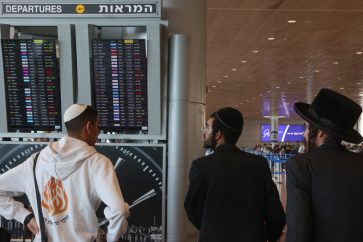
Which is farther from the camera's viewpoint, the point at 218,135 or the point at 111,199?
the point at 218,135

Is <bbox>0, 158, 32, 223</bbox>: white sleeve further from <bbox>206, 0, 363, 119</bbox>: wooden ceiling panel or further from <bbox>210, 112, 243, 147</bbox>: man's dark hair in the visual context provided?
<bbox>206, 0, 363, 119</bbox>: wooden ceiling panel

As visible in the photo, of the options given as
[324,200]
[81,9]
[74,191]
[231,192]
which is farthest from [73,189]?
[81,9]

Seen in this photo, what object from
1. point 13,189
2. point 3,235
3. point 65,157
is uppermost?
point 65,157

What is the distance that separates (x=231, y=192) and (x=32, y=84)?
7.17ft

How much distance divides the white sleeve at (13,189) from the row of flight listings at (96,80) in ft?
5.13

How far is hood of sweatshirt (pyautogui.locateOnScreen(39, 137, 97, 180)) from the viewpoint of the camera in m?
2.70

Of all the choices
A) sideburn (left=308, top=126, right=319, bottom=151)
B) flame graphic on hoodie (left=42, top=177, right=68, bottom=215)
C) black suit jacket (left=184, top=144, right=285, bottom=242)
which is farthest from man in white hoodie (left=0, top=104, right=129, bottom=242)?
sideburn (left=308, top=126, right=319, bottom=151)

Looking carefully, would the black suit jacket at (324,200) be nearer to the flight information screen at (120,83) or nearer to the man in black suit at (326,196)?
the man in black suit at (326,196)

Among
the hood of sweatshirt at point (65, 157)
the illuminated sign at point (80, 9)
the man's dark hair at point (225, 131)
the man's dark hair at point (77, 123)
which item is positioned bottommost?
the hood of sweatshirt at point (65, 157)

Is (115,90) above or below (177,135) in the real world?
above

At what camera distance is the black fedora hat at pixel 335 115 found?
8.55ft

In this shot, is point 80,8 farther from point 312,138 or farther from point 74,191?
point 312,138

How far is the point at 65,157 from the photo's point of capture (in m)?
2.71

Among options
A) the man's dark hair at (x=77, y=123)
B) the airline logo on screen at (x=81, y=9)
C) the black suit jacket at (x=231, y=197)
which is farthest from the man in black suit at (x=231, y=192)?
the airline logo on screen at (x=81, y=9)
